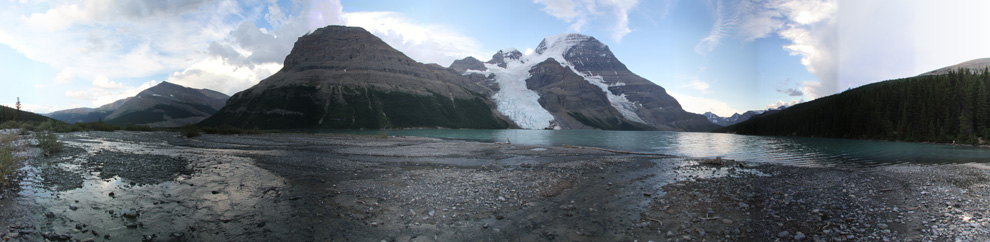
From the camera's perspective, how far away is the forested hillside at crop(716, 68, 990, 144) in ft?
224

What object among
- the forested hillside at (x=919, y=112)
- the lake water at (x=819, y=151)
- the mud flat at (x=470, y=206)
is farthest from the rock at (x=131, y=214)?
the forested hillside at (x=919, y=112)

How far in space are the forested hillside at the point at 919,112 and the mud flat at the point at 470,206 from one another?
248 ft

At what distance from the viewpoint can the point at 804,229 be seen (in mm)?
9914

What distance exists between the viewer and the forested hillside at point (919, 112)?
68.2 metres

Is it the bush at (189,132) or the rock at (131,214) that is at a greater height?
the bush at (189,132)

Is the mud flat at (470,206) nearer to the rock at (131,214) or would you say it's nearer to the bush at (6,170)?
the rock at (131,214)

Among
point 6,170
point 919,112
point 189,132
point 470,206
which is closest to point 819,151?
point 919,112

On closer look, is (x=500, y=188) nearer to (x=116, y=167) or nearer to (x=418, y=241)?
(x=418, y=241)

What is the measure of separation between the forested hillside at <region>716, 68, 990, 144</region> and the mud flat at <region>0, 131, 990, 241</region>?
7565 centimetres

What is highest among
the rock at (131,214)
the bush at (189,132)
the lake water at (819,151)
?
the bush at (189,132)

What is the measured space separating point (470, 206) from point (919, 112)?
108 m

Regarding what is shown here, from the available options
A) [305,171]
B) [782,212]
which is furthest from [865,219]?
[305,171]

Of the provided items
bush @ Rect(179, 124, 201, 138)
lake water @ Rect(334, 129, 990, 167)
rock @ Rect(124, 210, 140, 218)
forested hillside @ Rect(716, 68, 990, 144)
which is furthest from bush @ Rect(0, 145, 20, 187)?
forested hillside @ Rect(716, 68, 990, 144)

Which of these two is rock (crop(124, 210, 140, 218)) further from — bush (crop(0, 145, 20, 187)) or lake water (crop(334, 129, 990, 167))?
lake water (crop(334, 129, 990, 167))
